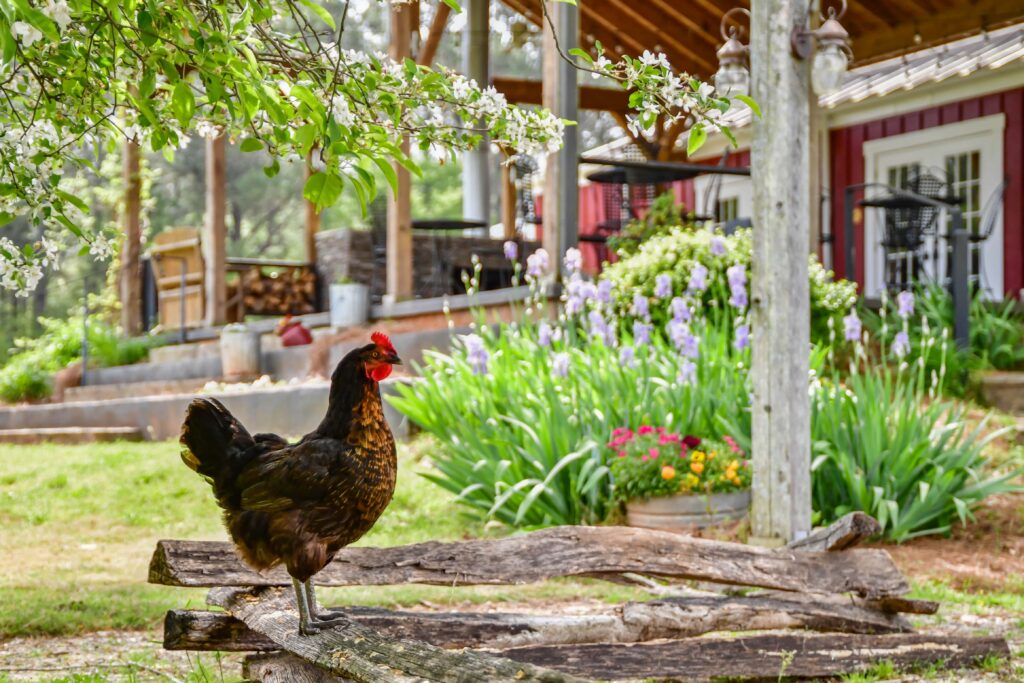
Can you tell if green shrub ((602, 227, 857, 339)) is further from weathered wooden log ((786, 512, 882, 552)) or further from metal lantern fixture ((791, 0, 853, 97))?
weathered wooden log ((786, 512, 882, 552))

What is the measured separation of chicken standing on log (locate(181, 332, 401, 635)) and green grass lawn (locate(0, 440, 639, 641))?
230cm

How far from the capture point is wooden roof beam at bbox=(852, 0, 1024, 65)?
12.9 m

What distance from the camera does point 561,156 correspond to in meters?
10.4

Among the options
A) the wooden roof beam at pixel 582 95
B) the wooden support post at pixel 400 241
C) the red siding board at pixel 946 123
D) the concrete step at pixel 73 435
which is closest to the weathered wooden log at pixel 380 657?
the wooden support post at pixel 400 241

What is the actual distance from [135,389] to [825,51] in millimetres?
9947

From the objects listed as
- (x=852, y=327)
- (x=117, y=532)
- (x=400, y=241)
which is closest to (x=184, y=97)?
(x=852, y=327)

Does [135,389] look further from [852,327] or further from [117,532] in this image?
[852,327]

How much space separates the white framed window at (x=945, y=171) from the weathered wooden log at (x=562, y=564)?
9499 mm

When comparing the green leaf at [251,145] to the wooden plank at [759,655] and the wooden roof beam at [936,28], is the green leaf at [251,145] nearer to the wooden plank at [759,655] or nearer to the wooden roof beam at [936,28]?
the wooden plank at [759,655]

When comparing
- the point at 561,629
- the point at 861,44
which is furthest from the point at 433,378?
the point at 861,44

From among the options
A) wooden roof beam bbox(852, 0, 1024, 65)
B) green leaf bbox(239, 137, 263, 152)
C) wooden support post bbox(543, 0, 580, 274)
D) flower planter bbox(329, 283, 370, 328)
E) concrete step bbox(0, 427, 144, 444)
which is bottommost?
concrete step bbox(0, 427, 144, 444)

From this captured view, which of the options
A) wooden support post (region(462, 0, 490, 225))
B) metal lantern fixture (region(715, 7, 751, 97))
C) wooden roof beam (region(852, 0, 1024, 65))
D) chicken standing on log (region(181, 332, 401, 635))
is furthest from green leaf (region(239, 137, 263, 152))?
wooden roof beam (region(852, 0, 1024, 65))

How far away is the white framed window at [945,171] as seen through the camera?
47.1 ft

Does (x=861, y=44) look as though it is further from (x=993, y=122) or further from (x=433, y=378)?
(x=433, y=378)
